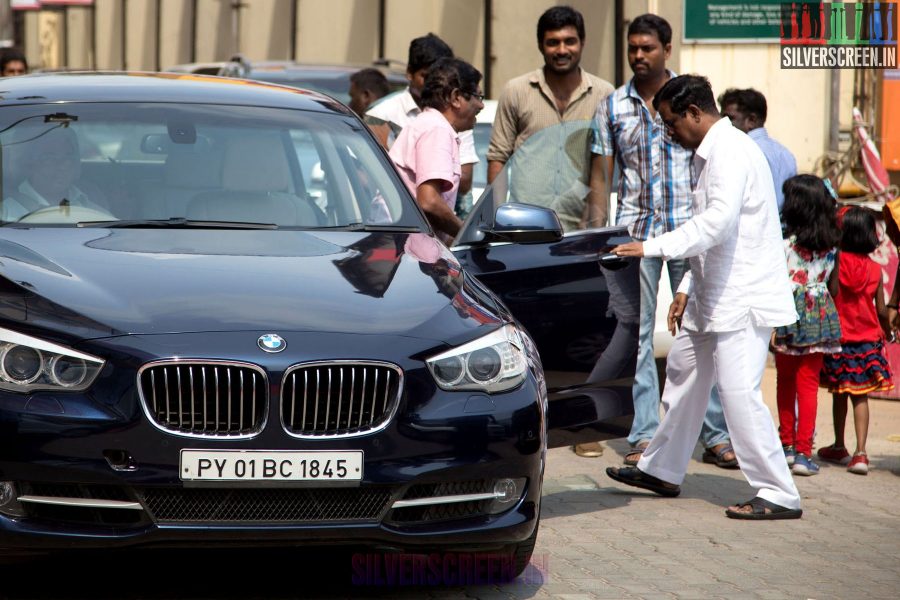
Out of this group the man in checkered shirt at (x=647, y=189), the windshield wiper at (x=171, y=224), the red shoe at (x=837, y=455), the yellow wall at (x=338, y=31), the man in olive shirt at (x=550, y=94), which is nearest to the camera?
the windshield wiper at (x=171, y=224)

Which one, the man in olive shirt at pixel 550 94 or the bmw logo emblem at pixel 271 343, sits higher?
the man in olive shirt at pixel 550 94

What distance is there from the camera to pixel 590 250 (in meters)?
6.36

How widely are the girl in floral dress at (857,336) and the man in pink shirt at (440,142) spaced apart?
84.1 inches

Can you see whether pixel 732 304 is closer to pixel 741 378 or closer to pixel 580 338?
pixel 741 378

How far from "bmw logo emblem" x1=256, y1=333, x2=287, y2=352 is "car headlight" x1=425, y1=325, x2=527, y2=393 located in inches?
17.2

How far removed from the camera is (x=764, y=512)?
639 centimetres

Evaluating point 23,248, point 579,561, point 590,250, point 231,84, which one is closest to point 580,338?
point 590,250

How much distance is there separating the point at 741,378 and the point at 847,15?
8258 mm

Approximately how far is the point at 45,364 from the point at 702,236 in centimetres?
295

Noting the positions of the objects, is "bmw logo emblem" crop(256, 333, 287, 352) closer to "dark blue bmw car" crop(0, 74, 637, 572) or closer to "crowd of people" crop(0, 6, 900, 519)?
"dark blue bmw car" crop(0, 74, 637, 572)

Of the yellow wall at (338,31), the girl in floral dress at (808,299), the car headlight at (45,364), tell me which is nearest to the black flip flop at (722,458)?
the girl in floral dress at (808,299)

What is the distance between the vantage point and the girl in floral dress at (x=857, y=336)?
309 inches

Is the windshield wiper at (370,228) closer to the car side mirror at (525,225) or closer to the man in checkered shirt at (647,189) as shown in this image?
the car side mirror at (525,225)

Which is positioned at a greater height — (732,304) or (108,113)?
(108,113)
